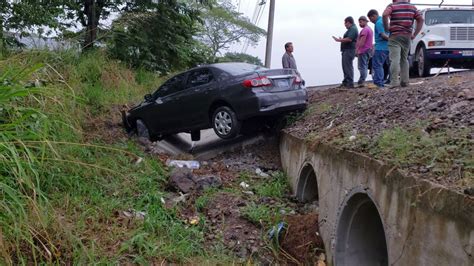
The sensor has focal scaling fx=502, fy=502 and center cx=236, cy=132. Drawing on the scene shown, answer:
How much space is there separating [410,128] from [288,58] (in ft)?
25.4

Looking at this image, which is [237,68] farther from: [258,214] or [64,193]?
[64,193]

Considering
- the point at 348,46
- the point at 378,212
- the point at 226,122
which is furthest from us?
the point at 348,46

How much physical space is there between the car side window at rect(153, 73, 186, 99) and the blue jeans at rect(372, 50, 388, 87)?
4.13m

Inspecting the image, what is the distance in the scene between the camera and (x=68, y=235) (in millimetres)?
5043

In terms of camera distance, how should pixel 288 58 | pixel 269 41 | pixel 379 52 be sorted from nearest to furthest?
pixel 379 52 < pixel 288 58 < pixel 269 41

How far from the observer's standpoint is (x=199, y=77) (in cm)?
1034

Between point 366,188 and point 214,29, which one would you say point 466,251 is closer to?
point 366,188

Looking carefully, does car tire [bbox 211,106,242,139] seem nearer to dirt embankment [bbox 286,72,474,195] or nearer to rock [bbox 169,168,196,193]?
dirt embankment [bbox 286,72,474,195]

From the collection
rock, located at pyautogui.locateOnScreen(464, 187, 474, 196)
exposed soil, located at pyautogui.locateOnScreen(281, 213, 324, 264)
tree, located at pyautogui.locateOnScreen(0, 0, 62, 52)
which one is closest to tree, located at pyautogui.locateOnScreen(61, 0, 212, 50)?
tree, located at pyautogui.locateOnScreen(0, 0, 62, 52)

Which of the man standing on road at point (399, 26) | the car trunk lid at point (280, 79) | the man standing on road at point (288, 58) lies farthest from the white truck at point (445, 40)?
the car trunk lid at point (280, 79)

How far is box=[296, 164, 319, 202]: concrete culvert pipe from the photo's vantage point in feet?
28.5

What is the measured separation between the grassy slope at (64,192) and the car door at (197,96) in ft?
4.56

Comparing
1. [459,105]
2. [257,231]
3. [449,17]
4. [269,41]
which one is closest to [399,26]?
[459,105]

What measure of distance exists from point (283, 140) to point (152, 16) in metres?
7.72
